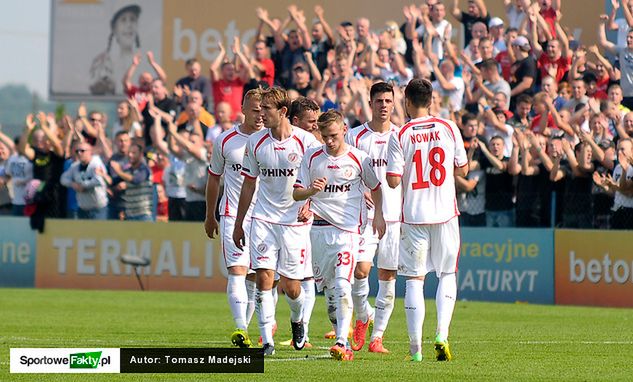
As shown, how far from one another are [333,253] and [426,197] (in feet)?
3.89

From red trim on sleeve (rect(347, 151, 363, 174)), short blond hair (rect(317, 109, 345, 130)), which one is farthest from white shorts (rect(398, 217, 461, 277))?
short blond hair (rect(317, 109, 345, 130))

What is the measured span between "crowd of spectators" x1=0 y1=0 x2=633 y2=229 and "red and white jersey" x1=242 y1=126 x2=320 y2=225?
26.9 ft

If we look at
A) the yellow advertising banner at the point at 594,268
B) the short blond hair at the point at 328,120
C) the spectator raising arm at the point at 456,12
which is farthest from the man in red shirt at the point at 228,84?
the short blond hair at the point at 328,120

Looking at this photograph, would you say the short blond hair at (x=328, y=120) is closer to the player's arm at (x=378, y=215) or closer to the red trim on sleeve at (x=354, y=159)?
the red trim on sleeve at (x=354, y=159)

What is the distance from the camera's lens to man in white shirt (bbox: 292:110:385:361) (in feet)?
43.9

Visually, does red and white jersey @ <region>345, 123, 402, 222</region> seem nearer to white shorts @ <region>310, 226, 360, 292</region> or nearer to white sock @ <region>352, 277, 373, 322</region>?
white sock @ <region>352, 277, 373, 322</region>

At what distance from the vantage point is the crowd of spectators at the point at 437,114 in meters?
22.3

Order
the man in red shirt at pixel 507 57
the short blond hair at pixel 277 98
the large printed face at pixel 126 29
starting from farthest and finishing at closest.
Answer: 1. the large printed face at pixel 126 29
2. the man in red shirt at pixel 507 57
3. the short blond hair at pixel 277 98

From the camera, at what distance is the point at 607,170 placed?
2164cm

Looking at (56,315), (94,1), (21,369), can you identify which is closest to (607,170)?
(56,315)

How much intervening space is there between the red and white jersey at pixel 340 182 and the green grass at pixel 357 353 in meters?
1.31

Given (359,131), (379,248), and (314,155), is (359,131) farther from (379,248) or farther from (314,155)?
(314,155)

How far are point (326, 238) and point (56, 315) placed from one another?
726cm

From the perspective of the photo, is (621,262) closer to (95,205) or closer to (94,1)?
(95,205)
